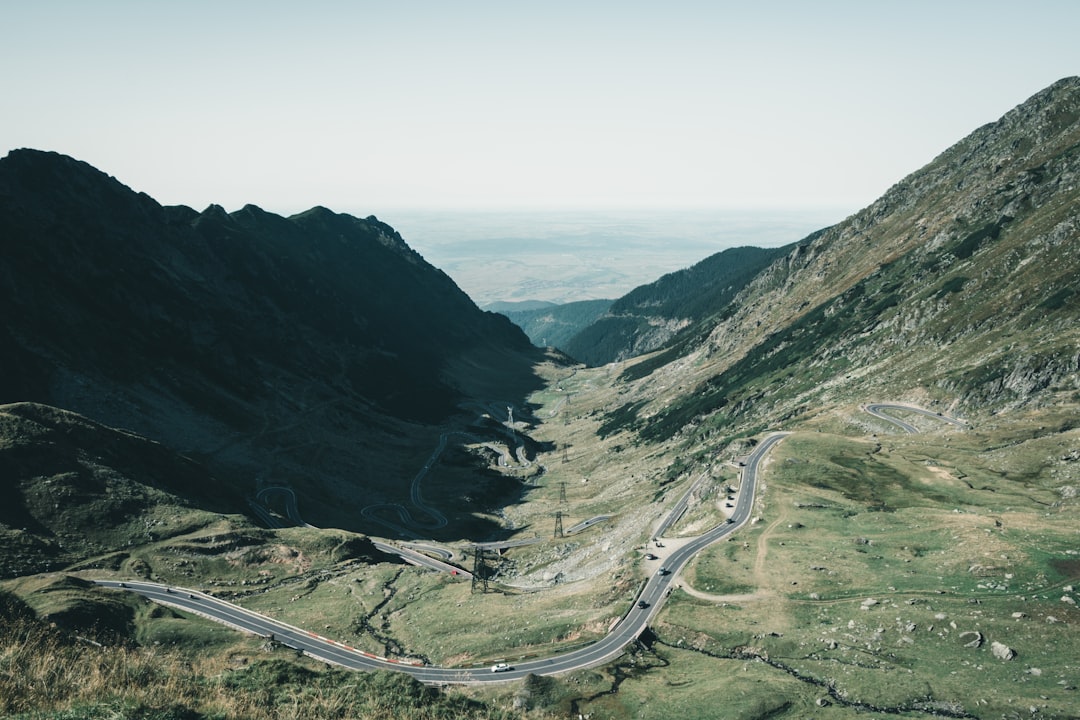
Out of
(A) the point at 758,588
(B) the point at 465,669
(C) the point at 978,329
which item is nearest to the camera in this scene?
(B) the point at 465,669

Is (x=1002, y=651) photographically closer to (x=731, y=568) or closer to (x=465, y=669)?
(x=731, y=568)

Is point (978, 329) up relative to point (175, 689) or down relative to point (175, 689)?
up

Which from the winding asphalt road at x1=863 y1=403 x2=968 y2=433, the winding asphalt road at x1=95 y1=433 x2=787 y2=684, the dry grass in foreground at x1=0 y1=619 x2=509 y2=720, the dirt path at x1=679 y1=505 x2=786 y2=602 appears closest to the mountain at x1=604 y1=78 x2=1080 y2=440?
the winding asphalt road at x1=863 y1=403 x2=968 y2=433

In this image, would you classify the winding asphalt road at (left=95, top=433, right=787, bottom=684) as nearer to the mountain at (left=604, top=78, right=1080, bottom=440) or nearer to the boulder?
the boulder

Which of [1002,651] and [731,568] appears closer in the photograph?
[1002,651]

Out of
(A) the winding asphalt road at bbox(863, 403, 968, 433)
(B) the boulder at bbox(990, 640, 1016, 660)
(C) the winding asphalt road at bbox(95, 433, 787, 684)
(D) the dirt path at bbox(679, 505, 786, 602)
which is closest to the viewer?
(B) the boulder at bbox(990, 640, 1016, 660)

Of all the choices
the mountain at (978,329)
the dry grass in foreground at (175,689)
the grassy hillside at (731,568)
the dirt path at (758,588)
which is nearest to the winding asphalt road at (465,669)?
the grassy hillside at (731,568)

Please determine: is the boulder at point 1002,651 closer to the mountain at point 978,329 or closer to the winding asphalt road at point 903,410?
the winding asphalt road at point 903,410

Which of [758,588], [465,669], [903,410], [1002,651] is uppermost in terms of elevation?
[903,410]

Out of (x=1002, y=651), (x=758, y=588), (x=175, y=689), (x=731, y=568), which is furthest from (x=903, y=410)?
(x=175, y=689)
